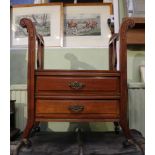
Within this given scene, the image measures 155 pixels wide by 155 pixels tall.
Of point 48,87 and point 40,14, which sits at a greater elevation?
point 40,14

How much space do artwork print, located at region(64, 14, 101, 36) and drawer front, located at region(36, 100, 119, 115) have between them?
0.81 m

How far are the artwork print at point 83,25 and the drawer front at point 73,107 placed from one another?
812 millimetres

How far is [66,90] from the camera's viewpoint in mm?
1086

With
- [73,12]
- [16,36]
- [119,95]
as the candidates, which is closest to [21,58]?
[16,36]

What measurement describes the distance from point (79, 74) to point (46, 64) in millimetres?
691

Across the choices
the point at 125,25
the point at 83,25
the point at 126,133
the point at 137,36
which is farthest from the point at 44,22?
the point at 126,133

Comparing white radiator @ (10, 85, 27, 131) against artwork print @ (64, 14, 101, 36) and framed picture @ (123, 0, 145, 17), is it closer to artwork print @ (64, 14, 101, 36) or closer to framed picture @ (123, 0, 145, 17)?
artwork print @ (64, 14, 101, 36)

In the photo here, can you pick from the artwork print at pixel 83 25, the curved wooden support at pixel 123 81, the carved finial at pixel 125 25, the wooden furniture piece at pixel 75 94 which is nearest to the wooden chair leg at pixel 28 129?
the wooden furniture piece at pixel 75 94

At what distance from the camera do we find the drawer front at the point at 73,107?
1070 mm

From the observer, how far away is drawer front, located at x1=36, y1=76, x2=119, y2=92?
1.08 m

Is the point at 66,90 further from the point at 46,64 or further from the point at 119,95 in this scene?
the point at 46,64

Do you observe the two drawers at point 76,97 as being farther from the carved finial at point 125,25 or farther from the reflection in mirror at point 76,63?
the reflection in mirror at point 76,63

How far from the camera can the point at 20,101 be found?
1663mm

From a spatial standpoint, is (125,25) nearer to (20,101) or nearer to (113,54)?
(113,54)
